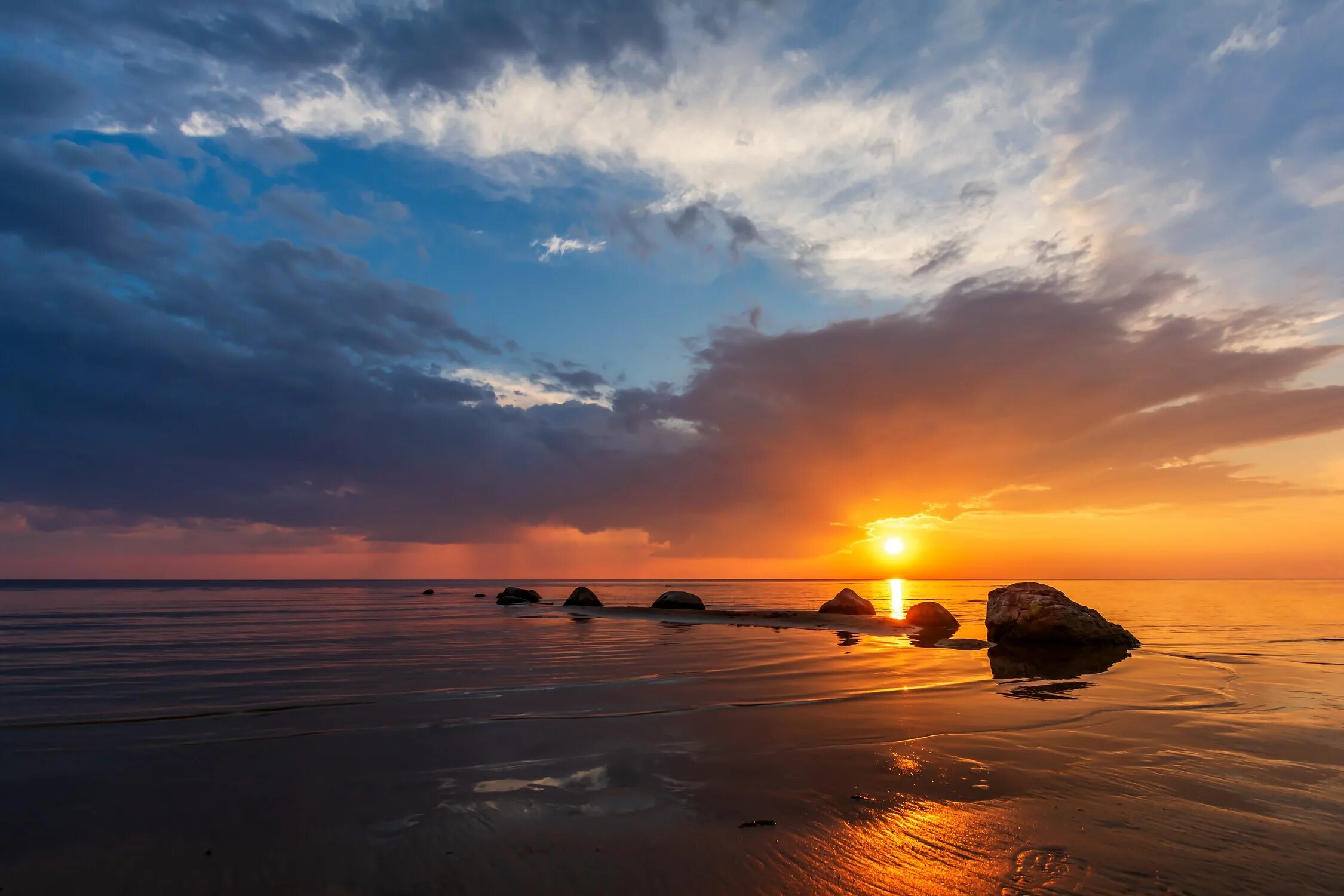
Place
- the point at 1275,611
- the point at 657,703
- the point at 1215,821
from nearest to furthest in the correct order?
the point at 1215,821 → the point at 657,703 → the point at 1275,611

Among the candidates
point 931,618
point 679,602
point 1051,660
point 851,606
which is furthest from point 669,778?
point 679,602

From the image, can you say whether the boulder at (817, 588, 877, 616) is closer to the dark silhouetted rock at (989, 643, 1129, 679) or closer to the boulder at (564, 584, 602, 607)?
the dark silhouetted rock at (989, 643, 1129, 679)

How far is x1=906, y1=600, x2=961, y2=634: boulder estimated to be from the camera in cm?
2591

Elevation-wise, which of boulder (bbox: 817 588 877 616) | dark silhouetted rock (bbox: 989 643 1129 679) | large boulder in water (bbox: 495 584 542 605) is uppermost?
boulder (bbox: 817 588 877 616)

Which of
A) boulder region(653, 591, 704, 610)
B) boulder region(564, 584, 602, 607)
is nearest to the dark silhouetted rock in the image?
boulder region(653, 591, 704, 610)

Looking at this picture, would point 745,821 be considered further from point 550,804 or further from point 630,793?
point 550,804

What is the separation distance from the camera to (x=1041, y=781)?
5.84m

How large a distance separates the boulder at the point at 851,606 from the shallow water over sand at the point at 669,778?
15.9 m

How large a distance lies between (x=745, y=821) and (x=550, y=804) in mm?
1741

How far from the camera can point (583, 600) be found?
42.4m

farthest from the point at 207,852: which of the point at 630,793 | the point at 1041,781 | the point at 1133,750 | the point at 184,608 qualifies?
the point at 184,608

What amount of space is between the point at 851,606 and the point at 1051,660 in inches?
583

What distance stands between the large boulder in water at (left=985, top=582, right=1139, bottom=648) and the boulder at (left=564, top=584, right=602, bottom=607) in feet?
87.2

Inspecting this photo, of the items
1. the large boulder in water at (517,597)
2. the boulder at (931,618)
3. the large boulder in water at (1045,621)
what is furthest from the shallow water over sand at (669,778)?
the large boulder in water at (517,597)
